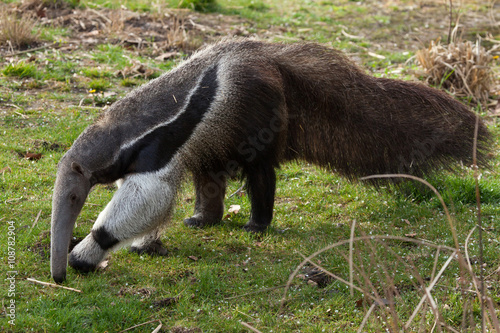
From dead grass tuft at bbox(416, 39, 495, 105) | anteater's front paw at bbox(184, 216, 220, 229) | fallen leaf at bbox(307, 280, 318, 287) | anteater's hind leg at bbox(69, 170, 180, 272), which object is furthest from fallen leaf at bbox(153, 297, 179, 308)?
dead grass tuft at bbox(416, 39, 495, 105)

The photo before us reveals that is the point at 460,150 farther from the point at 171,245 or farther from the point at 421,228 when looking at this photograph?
Result: the point at 171,245

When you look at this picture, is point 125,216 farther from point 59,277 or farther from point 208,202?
point 208,202

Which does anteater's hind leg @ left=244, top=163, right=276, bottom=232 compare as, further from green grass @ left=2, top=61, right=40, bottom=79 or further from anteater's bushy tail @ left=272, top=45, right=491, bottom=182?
green grass @ left=2, top=61, right=40, bottom=79

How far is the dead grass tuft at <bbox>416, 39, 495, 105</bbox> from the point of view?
26.3 feet

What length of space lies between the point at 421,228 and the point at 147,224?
8.43 ft

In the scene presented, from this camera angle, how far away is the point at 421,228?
518 centimetres

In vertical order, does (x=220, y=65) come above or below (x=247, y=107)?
above

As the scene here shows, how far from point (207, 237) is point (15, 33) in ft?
19.8

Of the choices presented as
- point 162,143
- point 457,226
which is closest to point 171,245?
point 162,143

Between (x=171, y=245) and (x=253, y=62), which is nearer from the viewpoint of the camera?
(x=253, y=62)

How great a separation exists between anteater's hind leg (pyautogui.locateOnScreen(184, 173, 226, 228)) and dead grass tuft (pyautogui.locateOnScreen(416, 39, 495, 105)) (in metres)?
4.43

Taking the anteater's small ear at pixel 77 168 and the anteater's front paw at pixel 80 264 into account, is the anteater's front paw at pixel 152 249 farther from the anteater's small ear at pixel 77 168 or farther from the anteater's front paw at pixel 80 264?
the anteater's small ear at pixel 77 168

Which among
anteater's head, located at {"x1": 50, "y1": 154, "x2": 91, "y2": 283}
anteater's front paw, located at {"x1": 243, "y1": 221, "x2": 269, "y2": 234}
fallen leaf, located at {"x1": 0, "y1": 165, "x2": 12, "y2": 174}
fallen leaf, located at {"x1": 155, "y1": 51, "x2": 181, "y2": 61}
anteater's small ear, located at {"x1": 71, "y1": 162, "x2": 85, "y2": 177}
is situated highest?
fallen leaf, located at {"x1": 155, "y1": 51, "x2": 181, "y2": 61}

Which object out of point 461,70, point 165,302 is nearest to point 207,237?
point 165,302
